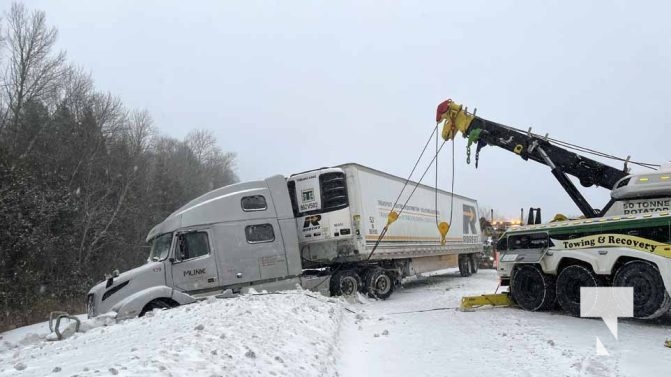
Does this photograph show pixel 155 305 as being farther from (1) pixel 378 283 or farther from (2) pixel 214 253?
(1) pixel 378 283

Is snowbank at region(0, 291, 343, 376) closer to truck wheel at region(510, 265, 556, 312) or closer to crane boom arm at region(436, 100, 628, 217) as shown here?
truck wheel at region(510, 265, 556, 312)

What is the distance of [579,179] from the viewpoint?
36.5 feet

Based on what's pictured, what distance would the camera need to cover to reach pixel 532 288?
10656 mm

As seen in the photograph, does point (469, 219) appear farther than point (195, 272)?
Yes

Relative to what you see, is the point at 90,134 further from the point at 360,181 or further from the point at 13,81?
the point at 360,181

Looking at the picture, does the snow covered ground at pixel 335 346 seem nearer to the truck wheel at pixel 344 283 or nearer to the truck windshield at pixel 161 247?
the truck windshield at pixel 161 247

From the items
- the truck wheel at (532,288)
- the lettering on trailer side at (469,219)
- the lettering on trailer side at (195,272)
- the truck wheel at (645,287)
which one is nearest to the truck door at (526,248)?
the truck wheel at (532,288)

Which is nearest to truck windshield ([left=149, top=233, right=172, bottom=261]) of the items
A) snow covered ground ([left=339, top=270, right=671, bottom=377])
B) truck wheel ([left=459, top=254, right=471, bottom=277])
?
snow covered ground ([left=339, top=270, right=671, bottom=377])

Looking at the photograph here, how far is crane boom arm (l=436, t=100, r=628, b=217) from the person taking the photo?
427 inches

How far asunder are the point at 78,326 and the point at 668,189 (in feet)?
36.9

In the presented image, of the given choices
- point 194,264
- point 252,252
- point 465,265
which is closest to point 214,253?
point 194,264

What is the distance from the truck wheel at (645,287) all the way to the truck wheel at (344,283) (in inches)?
288

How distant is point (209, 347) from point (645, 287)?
7.33m

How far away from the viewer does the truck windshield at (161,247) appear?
12281mm
